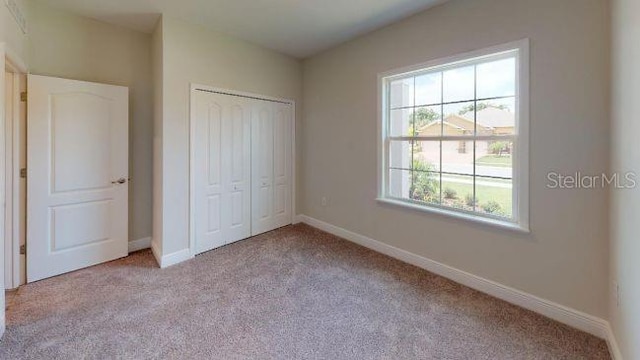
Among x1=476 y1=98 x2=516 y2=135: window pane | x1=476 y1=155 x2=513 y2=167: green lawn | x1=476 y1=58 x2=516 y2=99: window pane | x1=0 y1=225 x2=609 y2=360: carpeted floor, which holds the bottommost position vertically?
x1=0 y1=225 x2=609 y2=360: carpeted floor

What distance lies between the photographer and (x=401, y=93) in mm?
3119

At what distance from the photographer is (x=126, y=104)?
9.86ft

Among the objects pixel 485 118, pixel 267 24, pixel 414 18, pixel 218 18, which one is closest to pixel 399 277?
pixel 485 118

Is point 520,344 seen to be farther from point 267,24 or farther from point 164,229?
→ point 267,24

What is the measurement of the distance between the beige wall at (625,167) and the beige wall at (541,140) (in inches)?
5.1

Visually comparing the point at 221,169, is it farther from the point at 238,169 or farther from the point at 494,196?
the point at 494,196

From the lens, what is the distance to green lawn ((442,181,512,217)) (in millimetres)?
2340

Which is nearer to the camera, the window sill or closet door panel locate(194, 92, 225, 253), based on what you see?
the window sill

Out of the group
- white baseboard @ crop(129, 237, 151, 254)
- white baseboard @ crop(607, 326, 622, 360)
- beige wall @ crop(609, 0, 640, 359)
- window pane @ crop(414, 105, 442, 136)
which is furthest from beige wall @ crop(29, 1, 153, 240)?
white baseboard @ crop(607, 326, 622, 360)

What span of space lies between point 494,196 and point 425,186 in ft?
2.16

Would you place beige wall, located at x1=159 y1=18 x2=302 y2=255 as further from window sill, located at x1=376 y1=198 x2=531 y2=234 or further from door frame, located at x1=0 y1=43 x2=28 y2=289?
window sill, located at x1=376 y1=198 x2=531 y2=234

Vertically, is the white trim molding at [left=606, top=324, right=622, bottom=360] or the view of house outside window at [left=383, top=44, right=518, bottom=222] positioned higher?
the view of house outside window at [left=383, top=44, right=518, bottom=222]

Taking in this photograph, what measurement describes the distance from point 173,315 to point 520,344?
2.35m

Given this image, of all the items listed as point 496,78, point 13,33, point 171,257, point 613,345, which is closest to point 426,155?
point 496,78
